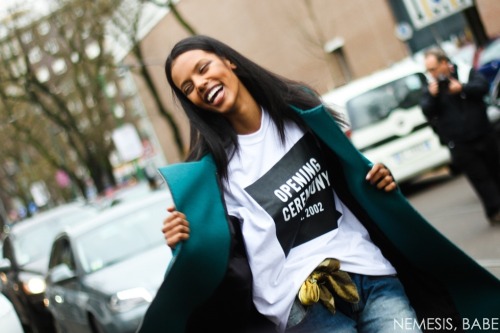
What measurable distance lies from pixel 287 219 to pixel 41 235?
1079cm

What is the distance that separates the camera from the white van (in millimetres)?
3700

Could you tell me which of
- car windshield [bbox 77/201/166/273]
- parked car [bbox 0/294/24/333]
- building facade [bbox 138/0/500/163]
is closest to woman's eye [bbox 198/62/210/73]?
parked car [bbox 0/294/24/333]

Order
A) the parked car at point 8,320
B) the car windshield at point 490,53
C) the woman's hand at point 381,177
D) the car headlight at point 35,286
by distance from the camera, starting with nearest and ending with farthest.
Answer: the woman's hand at point 381,177 < the parked car at point 8,320 < the car headlight at point 35,286 < the car windshield at point 490,53

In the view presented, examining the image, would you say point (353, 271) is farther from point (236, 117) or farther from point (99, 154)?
point (99, 154)

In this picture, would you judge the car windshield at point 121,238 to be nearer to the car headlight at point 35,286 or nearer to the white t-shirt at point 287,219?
the car headlight at point 35,286

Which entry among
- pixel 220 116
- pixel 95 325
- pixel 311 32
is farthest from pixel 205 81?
pixel 311 32

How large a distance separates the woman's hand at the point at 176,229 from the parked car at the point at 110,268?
4227 mm

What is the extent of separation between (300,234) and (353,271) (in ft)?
0.66

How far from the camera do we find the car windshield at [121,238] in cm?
755

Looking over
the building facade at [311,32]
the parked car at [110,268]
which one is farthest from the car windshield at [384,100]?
the building facade at [311,32]

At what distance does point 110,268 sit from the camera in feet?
23.8

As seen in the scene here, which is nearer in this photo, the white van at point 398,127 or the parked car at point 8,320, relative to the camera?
the parked car at point 8,320

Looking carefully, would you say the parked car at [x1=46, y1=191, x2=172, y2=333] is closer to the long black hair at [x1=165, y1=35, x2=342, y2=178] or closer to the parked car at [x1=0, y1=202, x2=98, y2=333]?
the parked car at [x1=0, y1=202, x2=98, y2=333]

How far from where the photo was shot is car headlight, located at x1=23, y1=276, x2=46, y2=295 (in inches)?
409
